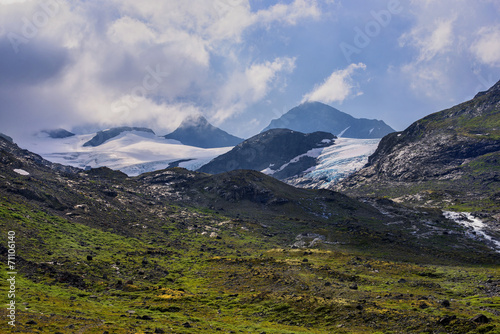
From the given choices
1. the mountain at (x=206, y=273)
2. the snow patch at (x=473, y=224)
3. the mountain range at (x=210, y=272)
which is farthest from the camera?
the snow patch at (x=473, y=224)

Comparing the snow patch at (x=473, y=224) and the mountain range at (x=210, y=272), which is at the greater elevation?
the mountain range at (x=210, y=272)

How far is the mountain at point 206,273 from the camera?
126 feet

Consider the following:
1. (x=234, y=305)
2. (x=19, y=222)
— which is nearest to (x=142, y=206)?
(x=19, y=222)

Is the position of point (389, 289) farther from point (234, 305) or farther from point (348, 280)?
point (234, 305)

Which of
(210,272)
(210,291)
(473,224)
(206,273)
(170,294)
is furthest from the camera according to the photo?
(473,224)

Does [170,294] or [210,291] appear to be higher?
[170,294]

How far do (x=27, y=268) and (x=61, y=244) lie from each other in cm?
1946

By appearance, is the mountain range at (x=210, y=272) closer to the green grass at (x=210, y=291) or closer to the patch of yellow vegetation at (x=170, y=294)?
the green grass at (x=210, y=291)

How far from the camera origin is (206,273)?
73.4 metres

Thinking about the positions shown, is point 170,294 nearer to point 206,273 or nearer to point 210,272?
point 206,273

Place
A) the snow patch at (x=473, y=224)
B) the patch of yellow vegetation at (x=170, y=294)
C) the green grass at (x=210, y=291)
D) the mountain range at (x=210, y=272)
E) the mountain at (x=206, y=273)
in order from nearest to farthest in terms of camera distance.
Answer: the green grass at (x=210, y=291) < the mountain at (x=206, y=273) < the mountain range at (x=210, y=272) < the patch of yellow vegetation at (x=170, y=294) < the snow patch at (x=473, y=224)

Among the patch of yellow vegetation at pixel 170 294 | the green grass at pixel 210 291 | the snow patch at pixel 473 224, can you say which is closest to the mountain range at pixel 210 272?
the green grass at pixel 210 291

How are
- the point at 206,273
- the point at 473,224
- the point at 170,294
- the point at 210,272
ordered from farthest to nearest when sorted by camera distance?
1. the point at 473,224
2. the point at 210,272
3. the point at 206,273
4. the point at 170,294

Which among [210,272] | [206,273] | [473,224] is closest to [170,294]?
[206,273]
